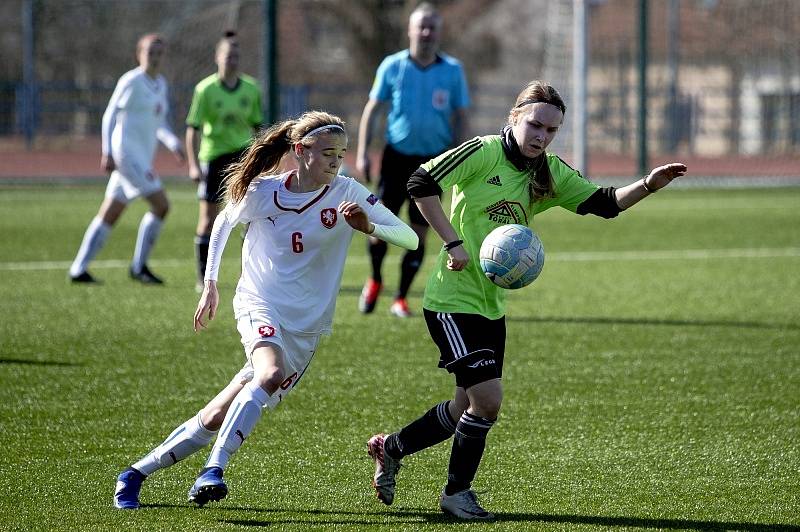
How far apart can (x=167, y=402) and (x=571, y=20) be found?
19948mm

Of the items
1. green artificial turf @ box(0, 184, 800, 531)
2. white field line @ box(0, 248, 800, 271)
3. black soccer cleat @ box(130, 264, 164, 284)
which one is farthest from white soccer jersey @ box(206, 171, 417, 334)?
white field line @ box(0, 248, 800, 271)

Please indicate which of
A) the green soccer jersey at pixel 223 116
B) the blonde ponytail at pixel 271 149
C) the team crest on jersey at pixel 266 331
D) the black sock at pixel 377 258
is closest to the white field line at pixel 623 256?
the green soccer jersey at pixel 223 116

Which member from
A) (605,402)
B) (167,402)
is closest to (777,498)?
(605,402)

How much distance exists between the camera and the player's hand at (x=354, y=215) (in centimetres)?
429

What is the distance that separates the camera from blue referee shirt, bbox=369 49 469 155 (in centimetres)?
946

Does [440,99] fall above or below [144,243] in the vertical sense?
above

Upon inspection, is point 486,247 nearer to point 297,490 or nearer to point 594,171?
point 297,490

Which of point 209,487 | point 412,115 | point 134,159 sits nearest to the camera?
point 209,487

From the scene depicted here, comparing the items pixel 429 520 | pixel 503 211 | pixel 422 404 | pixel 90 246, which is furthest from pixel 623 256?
pixel 429 520

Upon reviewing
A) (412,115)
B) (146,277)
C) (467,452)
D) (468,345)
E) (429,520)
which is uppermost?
(412,115)

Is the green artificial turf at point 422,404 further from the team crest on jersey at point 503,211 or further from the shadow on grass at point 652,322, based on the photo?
the team crest on jersey at point 503,211

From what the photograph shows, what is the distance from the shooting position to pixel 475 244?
475 cm

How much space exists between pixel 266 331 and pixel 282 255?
1.04ft

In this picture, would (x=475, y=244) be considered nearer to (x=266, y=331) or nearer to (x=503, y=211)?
(x=503, y=211)
